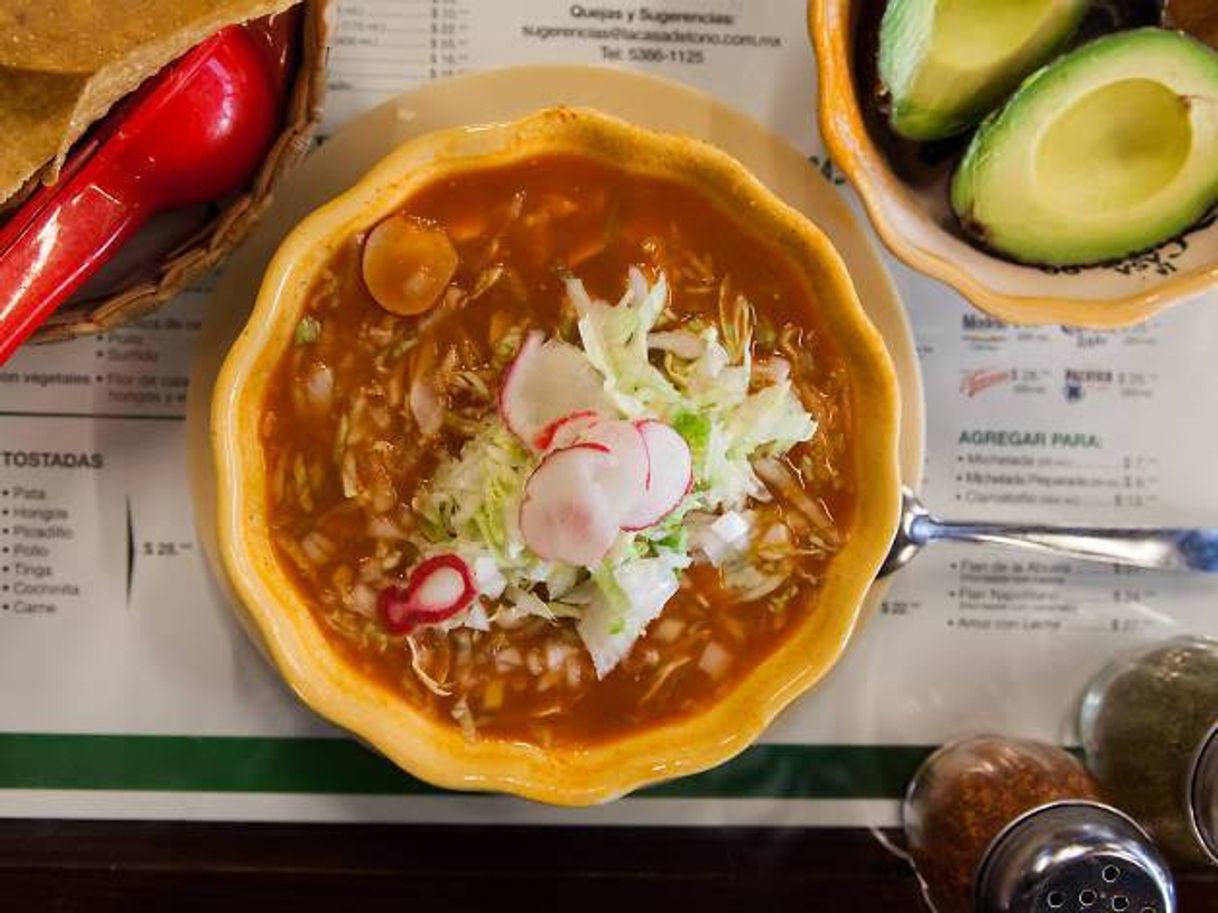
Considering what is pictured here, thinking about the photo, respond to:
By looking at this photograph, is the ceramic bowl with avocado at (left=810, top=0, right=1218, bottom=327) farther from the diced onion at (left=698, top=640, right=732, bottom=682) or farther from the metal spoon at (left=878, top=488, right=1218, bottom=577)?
the diced onion at (left=698, top=640, right=732, bottom=682)

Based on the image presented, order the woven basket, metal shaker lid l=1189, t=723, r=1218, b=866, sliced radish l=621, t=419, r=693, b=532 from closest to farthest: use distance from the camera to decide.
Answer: sliced radish l=621, t=419, r=693, b=532 → the woven basket → metal shaker lid l=1189, t=723, r=1218, b=866

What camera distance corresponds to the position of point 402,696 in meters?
1.45

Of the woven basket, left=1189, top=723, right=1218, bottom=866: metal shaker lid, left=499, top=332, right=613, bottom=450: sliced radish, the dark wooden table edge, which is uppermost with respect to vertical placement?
the woven basket

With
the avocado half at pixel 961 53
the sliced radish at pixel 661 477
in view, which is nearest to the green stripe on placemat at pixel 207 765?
the sliced radish at pixel 661 477

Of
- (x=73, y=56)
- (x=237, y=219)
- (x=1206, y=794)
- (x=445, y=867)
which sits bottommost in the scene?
(x=445, y=867)

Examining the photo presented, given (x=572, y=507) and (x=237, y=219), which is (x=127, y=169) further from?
(x=572, y=507)

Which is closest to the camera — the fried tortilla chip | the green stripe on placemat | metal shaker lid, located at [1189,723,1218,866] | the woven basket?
the fried tortilla chip

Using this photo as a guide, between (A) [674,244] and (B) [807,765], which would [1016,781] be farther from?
(A) [674,244]

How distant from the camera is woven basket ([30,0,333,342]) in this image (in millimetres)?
1435

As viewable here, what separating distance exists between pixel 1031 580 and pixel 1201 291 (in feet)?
1.46

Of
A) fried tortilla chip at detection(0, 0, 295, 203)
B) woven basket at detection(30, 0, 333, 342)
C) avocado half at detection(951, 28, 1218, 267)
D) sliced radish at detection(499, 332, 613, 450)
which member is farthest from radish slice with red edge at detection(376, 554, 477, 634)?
avocado half at detection(951, 28, 1218, 267)

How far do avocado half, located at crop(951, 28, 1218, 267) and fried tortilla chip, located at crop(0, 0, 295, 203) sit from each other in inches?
29.5

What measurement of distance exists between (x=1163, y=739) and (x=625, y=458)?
0.82m

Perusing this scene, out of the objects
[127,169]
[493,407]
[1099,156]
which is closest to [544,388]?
[493,407]
